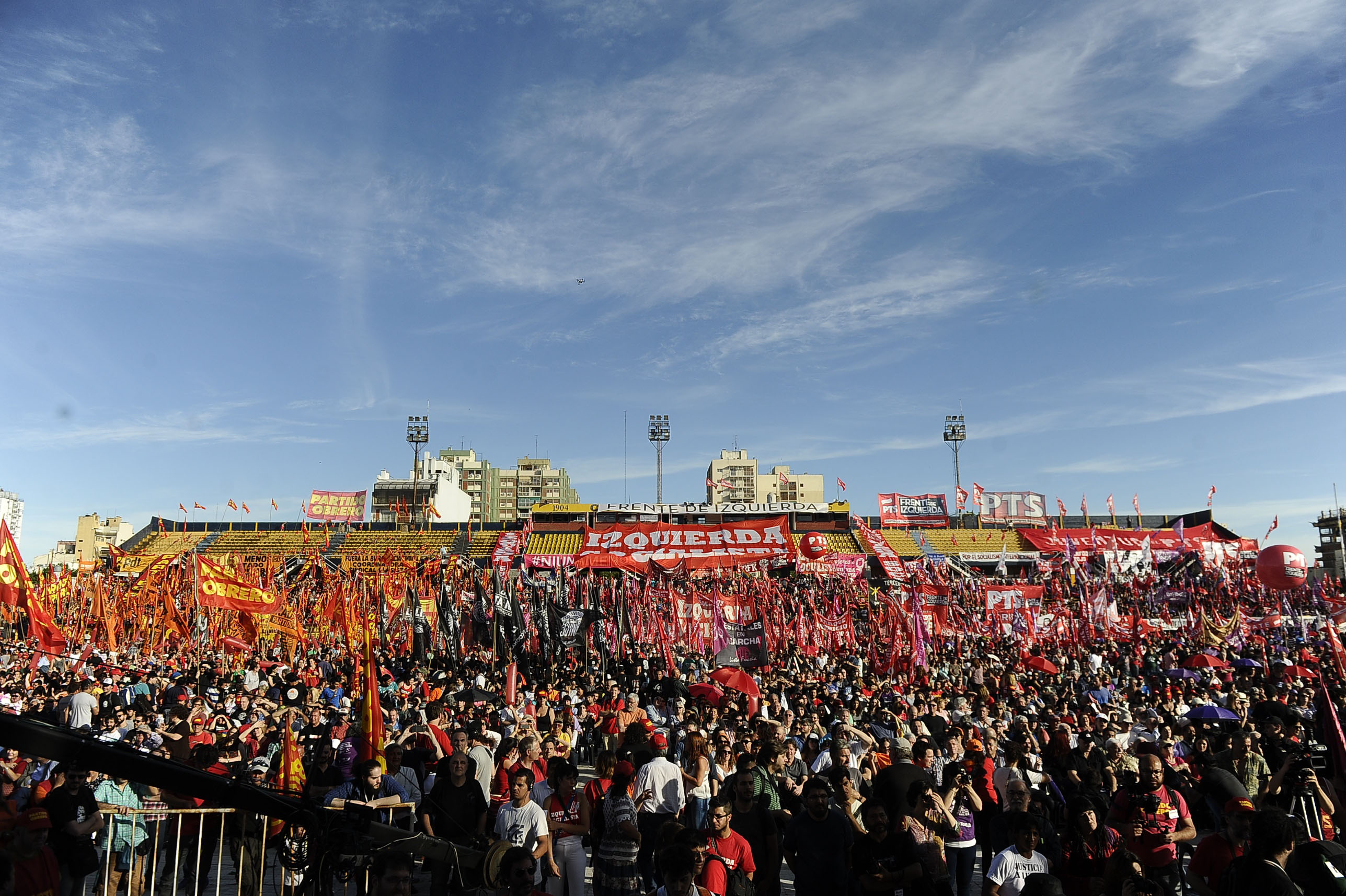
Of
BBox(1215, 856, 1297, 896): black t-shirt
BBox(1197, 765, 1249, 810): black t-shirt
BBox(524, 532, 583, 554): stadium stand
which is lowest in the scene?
BBox(1197, 765, 1249, 810): black t-shirt

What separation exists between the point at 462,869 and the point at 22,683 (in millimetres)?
16246

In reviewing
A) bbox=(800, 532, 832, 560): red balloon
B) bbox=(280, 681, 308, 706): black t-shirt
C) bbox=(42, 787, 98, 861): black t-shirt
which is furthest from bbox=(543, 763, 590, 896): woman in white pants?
bbox=(800, 532, 832, 560): red balloon

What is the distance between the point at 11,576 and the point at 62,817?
12916 mm

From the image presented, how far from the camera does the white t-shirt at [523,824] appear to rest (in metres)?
6.29

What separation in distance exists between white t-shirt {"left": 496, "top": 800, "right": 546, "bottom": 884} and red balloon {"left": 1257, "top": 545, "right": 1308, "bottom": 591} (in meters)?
15.0

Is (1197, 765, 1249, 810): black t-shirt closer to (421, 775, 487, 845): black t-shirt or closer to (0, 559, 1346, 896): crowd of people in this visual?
(0, 559, 1346, 896): crowd of people

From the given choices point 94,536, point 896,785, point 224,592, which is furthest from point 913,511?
point 94,536

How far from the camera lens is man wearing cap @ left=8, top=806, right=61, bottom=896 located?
5445 millimetres

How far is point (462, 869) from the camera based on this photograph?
5.28 meters

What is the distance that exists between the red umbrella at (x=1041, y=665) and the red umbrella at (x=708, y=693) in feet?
29.7

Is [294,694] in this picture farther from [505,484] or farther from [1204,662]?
[505,484]

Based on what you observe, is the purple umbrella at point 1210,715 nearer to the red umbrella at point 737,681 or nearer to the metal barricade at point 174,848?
the red umbrella at point 737,681

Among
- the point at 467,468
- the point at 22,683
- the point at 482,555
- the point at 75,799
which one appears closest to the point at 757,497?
the point at 467,468

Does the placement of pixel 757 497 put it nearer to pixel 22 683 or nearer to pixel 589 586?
pixel 589 586
